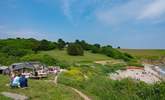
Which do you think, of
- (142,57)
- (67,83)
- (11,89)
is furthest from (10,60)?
(142,57)

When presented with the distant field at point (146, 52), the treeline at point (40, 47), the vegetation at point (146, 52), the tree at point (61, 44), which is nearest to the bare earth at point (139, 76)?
the treeline at point (40, 47)

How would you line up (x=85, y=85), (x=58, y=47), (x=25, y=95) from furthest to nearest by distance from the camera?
(x=58, y=47) → (x=85, y=85) → (x=25, y=95)

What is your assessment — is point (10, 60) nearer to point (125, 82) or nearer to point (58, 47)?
point (125, 82)

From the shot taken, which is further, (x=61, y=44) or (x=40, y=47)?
(x=61, y=44)

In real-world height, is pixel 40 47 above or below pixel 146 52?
above

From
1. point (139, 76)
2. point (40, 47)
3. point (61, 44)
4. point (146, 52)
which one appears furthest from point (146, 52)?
point (139, 76)

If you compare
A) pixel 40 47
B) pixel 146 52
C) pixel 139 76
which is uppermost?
pixel 40 47

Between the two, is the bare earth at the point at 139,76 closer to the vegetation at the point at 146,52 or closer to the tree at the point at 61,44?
the tree at the point at 61,44

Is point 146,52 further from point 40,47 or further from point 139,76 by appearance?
point 139,76

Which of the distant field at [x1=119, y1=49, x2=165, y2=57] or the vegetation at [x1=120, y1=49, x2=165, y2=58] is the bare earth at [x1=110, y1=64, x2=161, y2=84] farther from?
the distant field at [x1=119, y1=49, x2=165, y2=57]

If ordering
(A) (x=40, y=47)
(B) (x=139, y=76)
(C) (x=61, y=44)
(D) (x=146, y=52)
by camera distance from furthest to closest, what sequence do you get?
(D) (x=146, y=52)
(C) (x=61, y=44)
(A) (x=40, y=47)
(B) (x=139, y=76)

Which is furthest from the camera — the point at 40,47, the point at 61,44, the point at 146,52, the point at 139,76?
the point at 146,52
